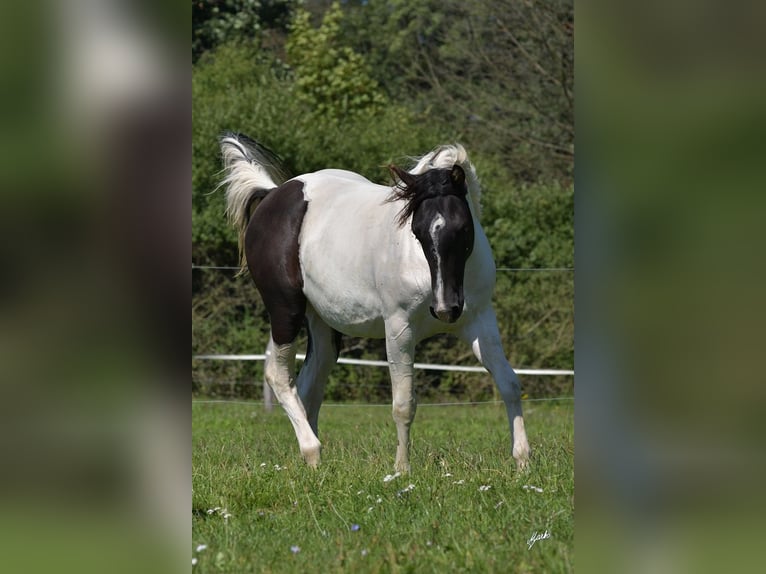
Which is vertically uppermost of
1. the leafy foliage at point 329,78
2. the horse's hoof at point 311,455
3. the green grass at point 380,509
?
the leafy foliage at point 329,78

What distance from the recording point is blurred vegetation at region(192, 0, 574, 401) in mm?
11727

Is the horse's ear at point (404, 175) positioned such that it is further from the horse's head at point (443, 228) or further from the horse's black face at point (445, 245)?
the horse's black face at point (445, 245)

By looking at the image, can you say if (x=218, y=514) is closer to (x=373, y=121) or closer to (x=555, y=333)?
(x=555, y=333)

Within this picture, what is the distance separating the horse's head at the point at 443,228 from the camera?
17.1 feet

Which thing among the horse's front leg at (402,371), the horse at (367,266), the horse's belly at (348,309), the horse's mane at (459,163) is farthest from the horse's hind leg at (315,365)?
the horse's mane at (459,163)

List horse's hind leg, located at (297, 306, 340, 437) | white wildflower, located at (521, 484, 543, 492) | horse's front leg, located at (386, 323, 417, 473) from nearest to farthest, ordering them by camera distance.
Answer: white wildflower, located at (521, 484, 543, 492), horse's front leg, located at (386, 323, 417, 473), horse's hind leg, located at (297, 306, 340, 437)

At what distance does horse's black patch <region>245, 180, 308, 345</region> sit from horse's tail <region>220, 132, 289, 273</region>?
0.40m

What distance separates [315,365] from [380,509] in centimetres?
303

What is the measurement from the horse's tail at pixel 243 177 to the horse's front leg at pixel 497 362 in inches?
86.0

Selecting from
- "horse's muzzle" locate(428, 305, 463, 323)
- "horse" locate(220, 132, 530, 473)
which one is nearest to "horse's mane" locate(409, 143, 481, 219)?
"horse" locate(220, 132, 530, 473)

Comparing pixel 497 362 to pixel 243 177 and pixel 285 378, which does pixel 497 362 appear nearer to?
pixel 285 378

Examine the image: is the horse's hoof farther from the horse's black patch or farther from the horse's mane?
the horse's mane
